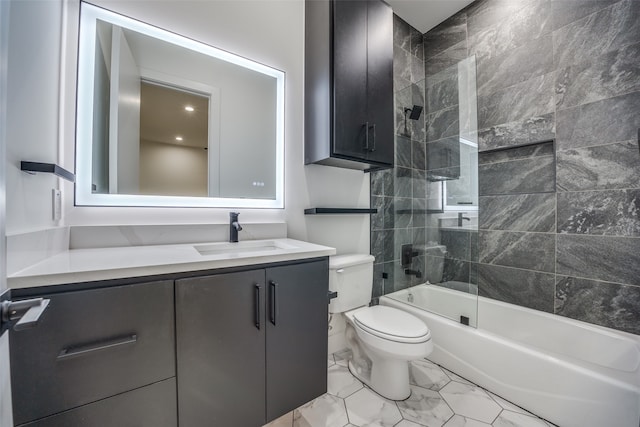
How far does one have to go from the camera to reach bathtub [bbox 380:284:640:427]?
44.1 inches

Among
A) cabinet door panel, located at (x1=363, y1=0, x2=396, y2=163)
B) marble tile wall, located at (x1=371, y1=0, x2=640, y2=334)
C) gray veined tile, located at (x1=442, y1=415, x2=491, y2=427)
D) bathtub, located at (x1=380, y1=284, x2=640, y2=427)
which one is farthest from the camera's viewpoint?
cabinet door panel, located at (x1=363, y1=0, x2=396, y2=163)

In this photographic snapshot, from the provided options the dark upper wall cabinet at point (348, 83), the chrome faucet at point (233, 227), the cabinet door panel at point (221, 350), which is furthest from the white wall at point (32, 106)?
the dark upper wall cabinet at point (348, 83)

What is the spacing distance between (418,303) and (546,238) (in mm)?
1035

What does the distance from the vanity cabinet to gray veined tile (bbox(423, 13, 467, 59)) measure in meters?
2.51

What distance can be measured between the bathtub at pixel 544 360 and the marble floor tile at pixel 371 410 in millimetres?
599

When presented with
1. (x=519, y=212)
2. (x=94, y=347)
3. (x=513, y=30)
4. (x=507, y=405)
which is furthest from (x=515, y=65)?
(x=94, y=347)

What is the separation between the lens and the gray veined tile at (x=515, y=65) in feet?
5.68

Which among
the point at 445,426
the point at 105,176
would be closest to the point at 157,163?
the point at 105,176

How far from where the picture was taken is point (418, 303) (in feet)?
6.56

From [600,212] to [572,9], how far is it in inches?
54.6

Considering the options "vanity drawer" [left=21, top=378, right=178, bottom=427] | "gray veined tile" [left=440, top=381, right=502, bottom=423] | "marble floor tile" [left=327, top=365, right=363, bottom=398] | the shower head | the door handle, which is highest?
the shower head

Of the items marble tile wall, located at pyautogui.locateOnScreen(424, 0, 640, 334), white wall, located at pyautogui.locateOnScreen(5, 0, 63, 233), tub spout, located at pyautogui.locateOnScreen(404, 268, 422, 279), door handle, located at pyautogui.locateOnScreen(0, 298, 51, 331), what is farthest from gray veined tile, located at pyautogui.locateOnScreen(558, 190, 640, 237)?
white wall, located at pyautogui.locateOnScreen(5, 0, 63, 233)

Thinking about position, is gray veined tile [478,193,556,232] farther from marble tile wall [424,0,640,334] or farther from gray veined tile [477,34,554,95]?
gray veined tile [477,34,554,95]

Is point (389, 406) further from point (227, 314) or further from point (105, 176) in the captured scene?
point (105, 176)
